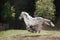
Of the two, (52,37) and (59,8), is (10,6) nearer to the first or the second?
(59,8)

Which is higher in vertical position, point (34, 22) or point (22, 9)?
point (22, 9)

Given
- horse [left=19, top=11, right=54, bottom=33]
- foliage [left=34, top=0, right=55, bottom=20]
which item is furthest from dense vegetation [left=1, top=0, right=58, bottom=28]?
horse [left=19, top=11, right=54, bottom=33]

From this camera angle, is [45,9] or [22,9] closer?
[45,9]

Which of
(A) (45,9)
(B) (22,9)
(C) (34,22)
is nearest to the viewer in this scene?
(C) (34,22)

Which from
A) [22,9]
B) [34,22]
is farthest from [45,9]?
[34,22]

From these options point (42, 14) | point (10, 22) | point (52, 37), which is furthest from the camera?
point (10, 22)

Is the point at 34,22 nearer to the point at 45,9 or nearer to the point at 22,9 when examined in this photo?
the point at 45,9

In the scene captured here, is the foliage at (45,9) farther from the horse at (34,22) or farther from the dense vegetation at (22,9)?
the horse at (34,22)

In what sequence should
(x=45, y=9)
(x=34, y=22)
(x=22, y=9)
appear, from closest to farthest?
(x=34, y=22) → (x=45, y=9) → (x=22, y=9)

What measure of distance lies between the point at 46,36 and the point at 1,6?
7.18m

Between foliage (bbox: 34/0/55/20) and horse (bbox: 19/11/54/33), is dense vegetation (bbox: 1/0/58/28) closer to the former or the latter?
foliage (bbox: 34/0/55/20)

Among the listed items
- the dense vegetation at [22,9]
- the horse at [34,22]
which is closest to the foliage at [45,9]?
the dense vegetation at [22,9]

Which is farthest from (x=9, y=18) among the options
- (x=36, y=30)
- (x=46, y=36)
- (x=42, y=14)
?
(x=46, y=36)

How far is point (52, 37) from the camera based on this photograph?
28.7ft
